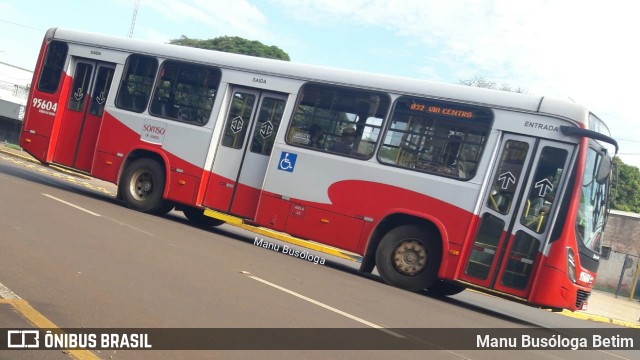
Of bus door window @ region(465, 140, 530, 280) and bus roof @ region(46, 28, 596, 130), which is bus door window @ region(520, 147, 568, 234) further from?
bus roof @ region(46, 28, 596, 130)

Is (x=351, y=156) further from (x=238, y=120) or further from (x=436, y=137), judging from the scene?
(x=238, y=120)

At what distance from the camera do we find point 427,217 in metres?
9.98

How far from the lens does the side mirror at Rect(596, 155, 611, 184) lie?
9.55 metres

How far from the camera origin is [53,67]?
14.7m

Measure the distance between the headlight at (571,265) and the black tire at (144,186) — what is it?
8.48m

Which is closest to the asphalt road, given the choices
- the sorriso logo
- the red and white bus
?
the red and white bus

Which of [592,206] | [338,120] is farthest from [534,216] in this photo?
[338,120]

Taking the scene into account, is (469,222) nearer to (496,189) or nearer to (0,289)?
Result: (496,189)

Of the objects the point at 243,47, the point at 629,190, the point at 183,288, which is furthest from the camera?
the point at 243,47

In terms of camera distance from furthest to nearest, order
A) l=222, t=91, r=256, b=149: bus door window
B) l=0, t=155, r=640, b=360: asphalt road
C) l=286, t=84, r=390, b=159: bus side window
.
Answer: l=222, t=91, r=256, b=149: bus door window
l=286, t=84, r=390, b=159: bus side window
l=0, t=155, r=640, b=360: asphalt road

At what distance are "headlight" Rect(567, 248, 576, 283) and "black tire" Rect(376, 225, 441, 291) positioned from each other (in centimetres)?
201

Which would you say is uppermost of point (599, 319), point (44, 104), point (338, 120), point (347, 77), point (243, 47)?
point (243, 47)

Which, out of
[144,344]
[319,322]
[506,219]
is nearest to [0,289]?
[144,344]

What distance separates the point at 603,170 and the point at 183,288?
6.95m
